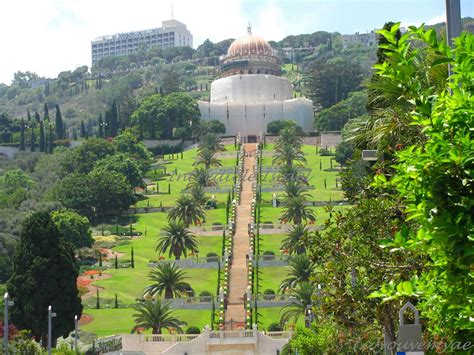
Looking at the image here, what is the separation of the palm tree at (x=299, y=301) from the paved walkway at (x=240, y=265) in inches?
147

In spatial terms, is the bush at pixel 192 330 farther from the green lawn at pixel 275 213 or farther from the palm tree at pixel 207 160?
the palm tree at pixel 207 160

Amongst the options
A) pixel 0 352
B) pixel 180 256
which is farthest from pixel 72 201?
pixel 0 352

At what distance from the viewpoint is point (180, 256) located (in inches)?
2628

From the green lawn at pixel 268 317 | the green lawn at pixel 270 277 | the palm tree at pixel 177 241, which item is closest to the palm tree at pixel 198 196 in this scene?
the palm tree at pixel 177 241

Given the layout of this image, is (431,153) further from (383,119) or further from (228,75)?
(228,75)

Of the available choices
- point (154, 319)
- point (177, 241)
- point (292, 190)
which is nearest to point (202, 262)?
point (177, 241)

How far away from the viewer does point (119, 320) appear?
53375 millimetres

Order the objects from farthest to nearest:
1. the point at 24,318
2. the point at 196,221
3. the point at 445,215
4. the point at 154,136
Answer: the point at 154,136 → the point at 196,221 → the point at 24,318 → the point at 445,215

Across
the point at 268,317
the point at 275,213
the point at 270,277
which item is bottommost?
the point at 268,317

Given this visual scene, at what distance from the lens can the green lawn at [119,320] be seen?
51500mm

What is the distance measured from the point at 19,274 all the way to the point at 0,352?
13850 millimetres

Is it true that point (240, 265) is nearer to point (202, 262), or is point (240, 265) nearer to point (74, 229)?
point (202, 262)

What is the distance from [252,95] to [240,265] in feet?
233

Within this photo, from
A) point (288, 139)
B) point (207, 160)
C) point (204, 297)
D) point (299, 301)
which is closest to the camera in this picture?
point (299, 301)
